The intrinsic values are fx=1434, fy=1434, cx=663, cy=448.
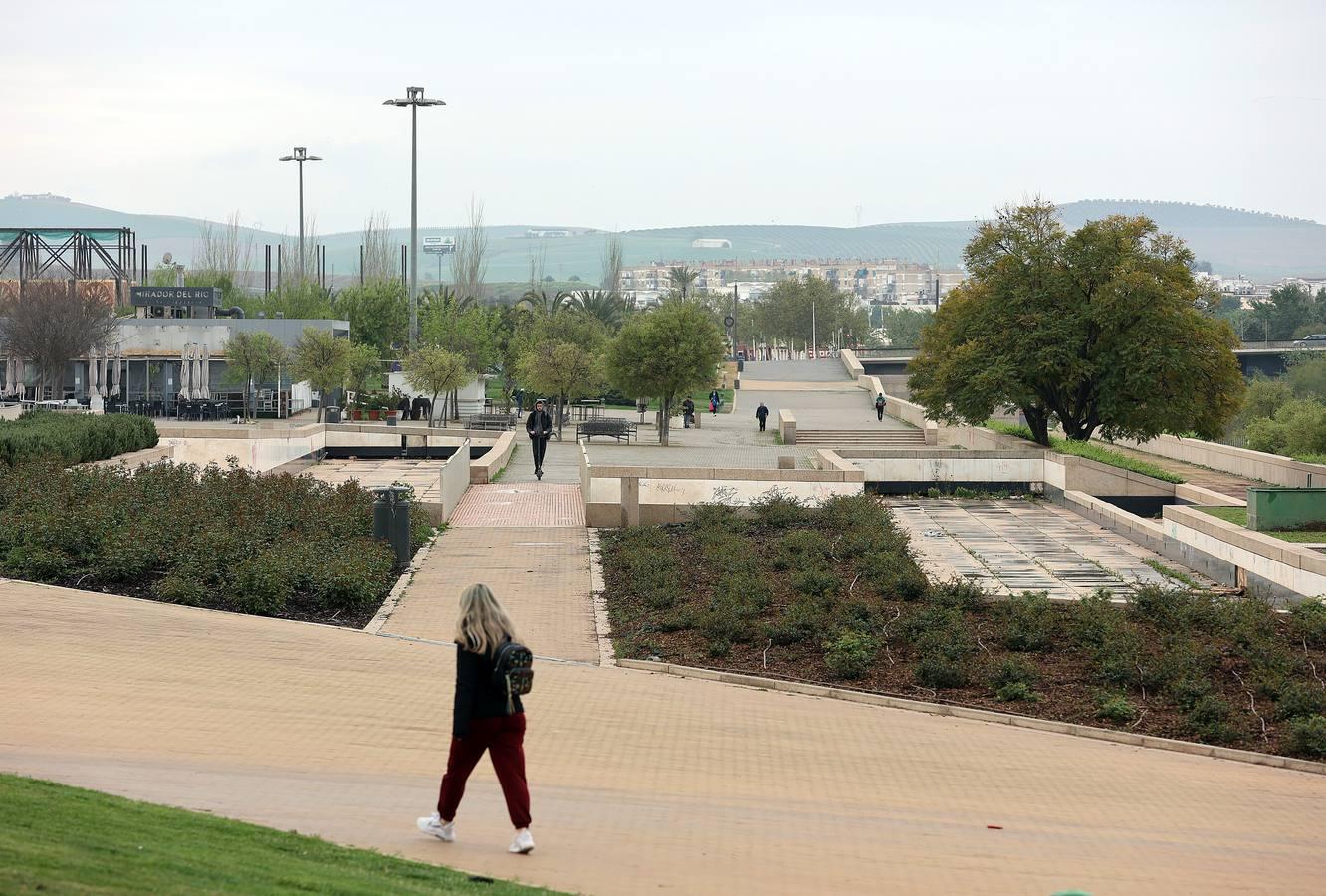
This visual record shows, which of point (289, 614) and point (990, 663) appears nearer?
point (990, 663)

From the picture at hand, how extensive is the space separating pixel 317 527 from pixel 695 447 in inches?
905

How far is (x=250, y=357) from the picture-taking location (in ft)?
170

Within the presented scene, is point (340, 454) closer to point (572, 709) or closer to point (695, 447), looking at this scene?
point (695, 447)

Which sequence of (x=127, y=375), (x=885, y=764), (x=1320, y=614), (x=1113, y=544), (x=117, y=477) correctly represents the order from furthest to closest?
(x=127, y=375)
(x=1113, y=544)
(x=117, y=477)
(x=1320, y=614)
(x=885, y=764)

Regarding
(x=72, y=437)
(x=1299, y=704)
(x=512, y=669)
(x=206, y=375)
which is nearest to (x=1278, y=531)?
(x=1299, y=704)

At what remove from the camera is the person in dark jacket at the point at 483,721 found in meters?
7.24

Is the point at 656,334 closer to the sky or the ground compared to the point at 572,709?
closer to the sky

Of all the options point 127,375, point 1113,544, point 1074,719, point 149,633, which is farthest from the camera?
point 127,375

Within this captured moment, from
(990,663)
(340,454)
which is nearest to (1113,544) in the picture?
(990,663)

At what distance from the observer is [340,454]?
129ft

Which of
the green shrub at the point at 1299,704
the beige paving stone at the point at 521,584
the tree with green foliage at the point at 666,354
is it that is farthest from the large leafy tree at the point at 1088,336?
the green shrub at the point at 1299,704

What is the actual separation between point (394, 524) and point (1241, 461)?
919 inches

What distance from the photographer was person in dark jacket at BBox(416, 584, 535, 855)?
724 cm

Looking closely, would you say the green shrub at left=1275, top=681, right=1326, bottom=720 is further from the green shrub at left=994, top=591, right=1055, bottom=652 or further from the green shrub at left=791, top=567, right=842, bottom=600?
the green shrub at left=791, top=567, right=842, bottom=600
